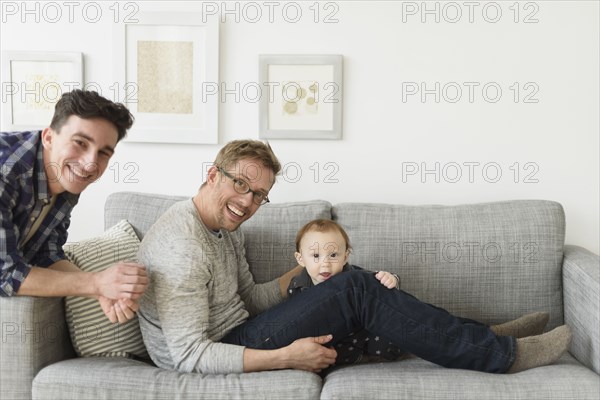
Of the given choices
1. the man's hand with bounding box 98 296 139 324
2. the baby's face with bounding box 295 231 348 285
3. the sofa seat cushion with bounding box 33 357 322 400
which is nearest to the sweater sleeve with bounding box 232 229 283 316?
the baby's face with bounding box 295 231 348 285

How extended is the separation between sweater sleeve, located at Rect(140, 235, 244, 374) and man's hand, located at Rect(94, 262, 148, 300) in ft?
0.22

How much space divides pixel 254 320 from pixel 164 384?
0.34 metres

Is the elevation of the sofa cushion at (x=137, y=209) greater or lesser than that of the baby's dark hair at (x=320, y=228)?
greater

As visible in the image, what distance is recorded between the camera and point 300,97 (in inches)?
109

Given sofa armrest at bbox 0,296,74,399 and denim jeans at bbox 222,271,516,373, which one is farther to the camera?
denim jeans at bbox 222,271,516,373

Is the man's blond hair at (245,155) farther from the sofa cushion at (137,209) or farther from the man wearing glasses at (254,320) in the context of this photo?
the sofa cushion at (137,209)

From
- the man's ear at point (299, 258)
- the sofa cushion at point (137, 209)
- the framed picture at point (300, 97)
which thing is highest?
the framed picture at point (300, 97)

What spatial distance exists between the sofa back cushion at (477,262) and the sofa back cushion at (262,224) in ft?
0.71

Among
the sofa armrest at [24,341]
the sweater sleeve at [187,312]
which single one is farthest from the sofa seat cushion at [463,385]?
the sofa armrest at [24,341]

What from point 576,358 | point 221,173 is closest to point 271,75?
point 221,173

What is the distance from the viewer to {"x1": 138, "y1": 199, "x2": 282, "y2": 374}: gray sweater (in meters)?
1.91

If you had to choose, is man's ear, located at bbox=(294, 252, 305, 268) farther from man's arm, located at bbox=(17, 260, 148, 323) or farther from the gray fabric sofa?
man's arm, located at bbox=(17, 260, 148, 323)

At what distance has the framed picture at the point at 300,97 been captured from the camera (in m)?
2.74

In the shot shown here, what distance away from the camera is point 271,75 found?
2756 mm
